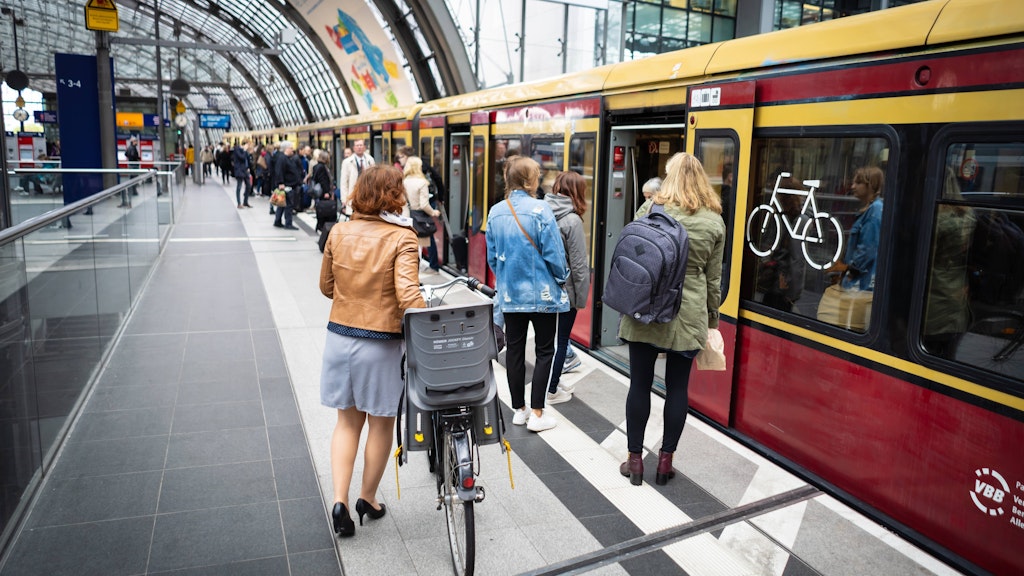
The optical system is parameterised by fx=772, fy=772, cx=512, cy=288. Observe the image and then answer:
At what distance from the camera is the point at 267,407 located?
17.5 feet

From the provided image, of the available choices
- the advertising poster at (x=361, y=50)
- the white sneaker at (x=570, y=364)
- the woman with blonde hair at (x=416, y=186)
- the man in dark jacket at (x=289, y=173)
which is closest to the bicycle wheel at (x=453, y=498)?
the white sneaker at (x=570, y=364)

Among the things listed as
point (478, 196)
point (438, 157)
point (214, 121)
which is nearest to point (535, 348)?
point (478, 196)

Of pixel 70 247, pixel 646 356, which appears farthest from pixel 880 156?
pixel 70 247

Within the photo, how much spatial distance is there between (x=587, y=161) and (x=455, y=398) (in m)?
3.72

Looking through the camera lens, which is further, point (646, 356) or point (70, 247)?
point (70, 247)

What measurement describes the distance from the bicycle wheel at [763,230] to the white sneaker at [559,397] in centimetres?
179

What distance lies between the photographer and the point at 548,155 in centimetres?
719

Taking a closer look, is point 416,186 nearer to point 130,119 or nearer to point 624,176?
point 624,176

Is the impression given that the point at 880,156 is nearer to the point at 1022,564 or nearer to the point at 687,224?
the point at 687,224

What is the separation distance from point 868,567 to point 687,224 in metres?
1.77

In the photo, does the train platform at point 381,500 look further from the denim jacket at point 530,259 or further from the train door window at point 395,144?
the train door window at point 395,144

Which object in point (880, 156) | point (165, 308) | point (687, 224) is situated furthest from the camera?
point (165, 308)

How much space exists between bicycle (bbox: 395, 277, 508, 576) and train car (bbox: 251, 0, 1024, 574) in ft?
6.04

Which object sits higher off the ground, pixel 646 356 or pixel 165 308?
pixel 646 356
